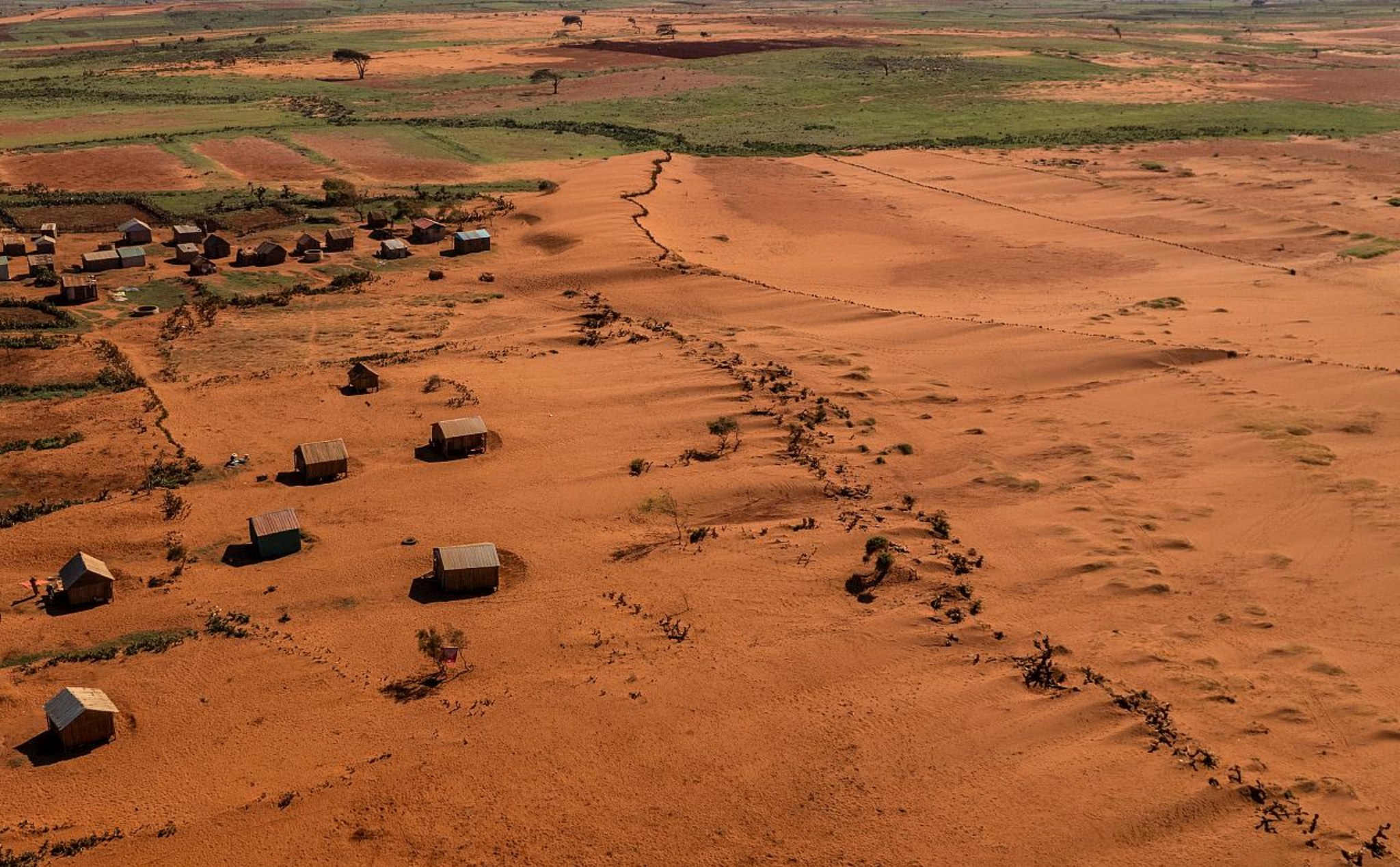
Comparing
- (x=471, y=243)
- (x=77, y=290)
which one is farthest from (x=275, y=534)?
(x=471, y=243)

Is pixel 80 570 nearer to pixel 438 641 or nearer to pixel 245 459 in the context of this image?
pixel 245 459

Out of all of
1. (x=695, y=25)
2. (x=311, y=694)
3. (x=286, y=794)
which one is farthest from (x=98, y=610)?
(x=695, y=25)

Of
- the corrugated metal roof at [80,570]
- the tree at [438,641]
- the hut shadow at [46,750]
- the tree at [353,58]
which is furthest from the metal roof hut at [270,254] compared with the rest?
the tree at [353,58]

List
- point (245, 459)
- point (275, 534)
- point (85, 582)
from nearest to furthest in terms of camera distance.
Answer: point (85, 582) < point (275, 534) < point (245, 459)

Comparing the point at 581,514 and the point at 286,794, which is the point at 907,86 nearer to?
the point at 581,514

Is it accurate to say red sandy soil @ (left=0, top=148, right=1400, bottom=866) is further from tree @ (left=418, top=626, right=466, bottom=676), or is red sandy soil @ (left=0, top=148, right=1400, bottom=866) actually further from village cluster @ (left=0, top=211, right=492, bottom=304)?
village cluster @ (left=0, top=211, right=492, bottom=304)

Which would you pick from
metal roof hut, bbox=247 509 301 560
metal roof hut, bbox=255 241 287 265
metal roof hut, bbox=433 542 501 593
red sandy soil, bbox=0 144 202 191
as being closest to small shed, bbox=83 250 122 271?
metal roof hut, bbox=255 241 287 265
